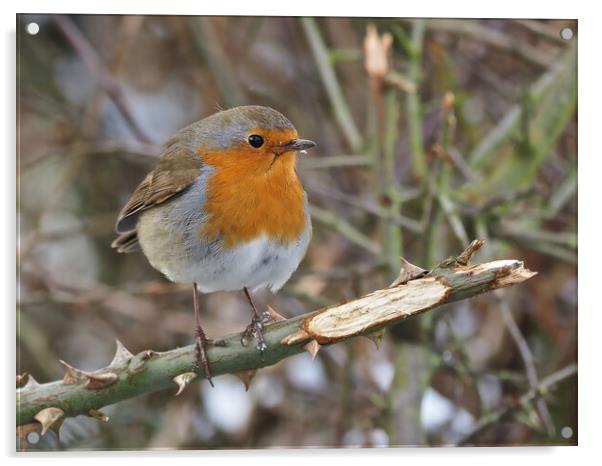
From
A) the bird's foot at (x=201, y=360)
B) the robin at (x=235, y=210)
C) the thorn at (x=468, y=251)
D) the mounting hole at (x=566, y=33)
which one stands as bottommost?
the bird's foot at (x=201, y=360)

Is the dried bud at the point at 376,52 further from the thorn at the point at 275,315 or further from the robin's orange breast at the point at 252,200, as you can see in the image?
the thorn at the point at 275,315

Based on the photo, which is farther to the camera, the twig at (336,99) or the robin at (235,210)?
the twig at (336,99)

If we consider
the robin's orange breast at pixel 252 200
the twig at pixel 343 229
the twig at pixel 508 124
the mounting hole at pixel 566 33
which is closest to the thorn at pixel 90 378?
the robin's orange breast at pixel 252 200

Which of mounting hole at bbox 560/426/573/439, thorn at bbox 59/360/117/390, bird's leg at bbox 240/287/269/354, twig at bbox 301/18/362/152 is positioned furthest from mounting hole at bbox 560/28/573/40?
thorn at bbox 59/360/117/390

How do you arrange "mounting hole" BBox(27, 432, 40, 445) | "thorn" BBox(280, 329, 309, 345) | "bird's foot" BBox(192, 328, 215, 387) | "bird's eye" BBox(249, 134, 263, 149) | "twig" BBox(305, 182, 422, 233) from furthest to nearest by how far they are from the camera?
"twig" BBox(305, 182, 422, 233), "mounting hole" BBox(27, 432, 40, 445), "bird's eye" BBox(249, 134, 263, 149), "bird's foot" BBox(192, 328, 215, 387), "thorn" BBox(280, 329, 309, 345)

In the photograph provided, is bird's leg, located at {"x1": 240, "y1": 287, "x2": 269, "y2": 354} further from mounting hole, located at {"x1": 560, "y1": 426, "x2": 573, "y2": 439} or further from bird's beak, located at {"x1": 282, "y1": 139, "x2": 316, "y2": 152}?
mounting hole, located at {"x1": 560, "y1": 426, "x2": 573, "y2": 439}


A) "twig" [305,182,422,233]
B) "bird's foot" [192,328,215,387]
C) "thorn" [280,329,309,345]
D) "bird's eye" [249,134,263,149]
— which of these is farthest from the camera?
"twig" [305,182,422,233]

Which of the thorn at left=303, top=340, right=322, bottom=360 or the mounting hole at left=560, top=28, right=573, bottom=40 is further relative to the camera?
the mounting hole at left=560, top=28, right=573, bottom=40

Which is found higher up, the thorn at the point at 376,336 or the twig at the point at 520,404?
the thorn at the point at 376,336
